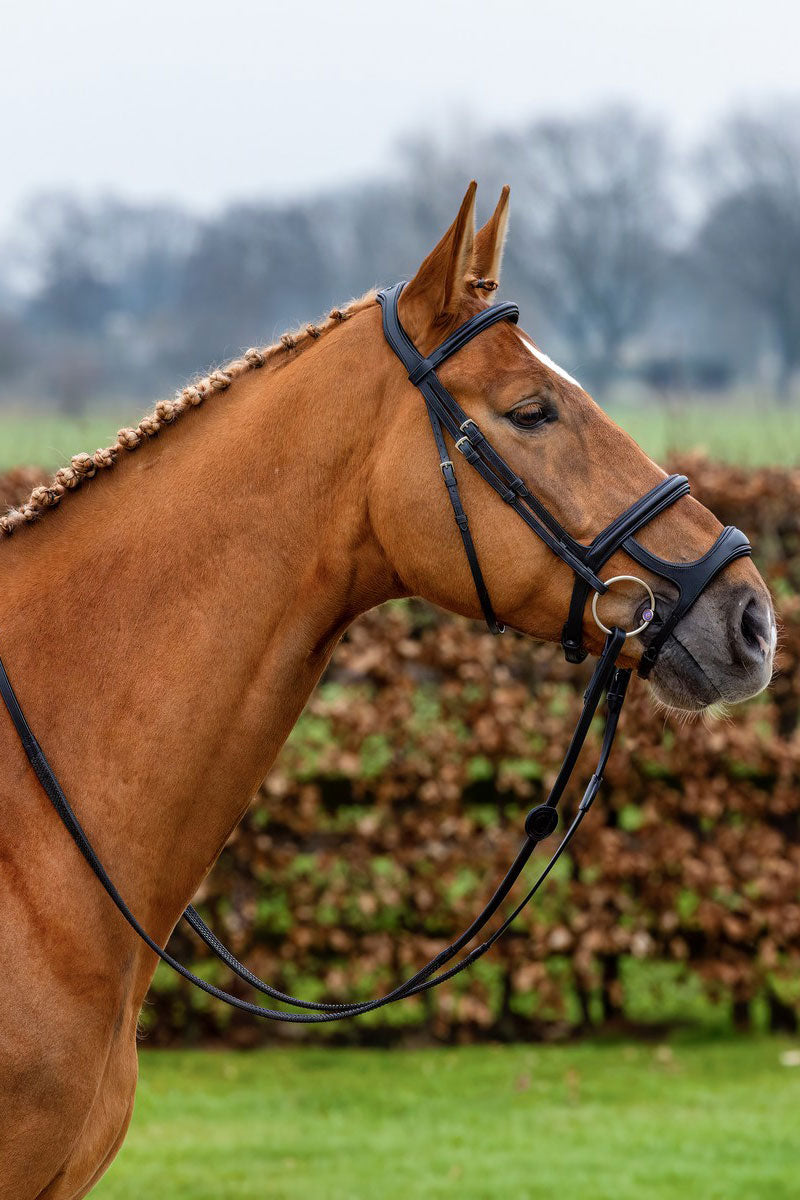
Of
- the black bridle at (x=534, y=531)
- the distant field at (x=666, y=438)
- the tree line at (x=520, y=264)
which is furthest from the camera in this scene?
the tree line at (x=520, y=264)

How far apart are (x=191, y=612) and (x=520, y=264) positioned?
33.1 metres

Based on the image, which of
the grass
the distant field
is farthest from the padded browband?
the distant field

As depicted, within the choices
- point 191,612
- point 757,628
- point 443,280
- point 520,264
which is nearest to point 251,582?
point 191,612

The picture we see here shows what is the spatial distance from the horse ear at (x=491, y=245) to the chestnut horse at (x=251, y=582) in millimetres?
37

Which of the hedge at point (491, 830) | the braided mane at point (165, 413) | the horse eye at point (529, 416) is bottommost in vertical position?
the hedge at point (491, 830)

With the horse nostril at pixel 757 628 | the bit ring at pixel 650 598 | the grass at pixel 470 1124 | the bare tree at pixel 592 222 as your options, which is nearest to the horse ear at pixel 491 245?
the bit ring at pixel 650 598

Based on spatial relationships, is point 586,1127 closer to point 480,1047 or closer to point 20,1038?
point 480,1047

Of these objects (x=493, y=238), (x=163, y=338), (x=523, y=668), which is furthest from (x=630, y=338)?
(x=493, y=238)

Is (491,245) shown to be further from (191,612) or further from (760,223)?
(760,223)

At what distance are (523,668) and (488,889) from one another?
1.14 m

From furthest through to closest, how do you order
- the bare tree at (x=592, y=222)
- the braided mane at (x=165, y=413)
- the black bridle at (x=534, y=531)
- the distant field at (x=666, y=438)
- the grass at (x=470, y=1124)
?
the bare tree at (x=592, y=222), the distant field at (x=666, y=438), the grass at (x=470, y=1124), the braided mane at (x=165, y=413), the black bridle at (x=534, y=531)

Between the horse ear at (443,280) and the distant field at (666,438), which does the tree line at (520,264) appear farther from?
the horse ear at (443,280)

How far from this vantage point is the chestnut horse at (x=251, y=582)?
8.62 ft

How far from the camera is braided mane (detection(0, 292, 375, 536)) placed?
2.79 m
